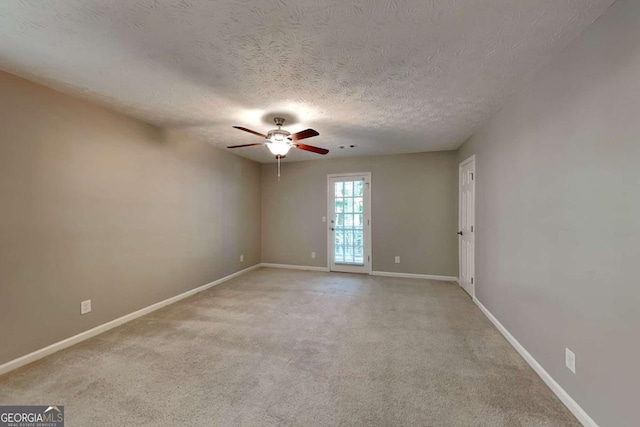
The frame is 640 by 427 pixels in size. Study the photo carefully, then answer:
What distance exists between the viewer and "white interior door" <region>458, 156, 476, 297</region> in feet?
12.3

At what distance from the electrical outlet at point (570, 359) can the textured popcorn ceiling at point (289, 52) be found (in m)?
2.00

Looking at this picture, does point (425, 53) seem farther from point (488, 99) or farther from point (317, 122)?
point (317, 122)

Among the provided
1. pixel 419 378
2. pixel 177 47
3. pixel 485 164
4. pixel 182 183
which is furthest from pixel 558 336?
pixel 182 183

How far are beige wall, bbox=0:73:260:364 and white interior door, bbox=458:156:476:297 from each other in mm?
4102

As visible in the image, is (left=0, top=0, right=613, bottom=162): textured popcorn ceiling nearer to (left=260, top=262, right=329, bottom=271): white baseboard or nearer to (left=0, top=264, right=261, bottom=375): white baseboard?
(left=0, top=264, right=261, bottom=375): white baseboard

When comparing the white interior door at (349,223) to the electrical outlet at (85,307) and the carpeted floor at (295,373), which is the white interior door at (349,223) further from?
the electrical outlet at (85,307)

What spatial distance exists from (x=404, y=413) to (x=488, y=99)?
2774mm

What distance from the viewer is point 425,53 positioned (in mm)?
1795

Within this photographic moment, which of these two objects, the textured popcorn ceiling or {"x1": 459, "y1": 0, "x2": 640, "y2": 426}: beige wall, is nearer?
{"x1": 459, "y1": 0, "x2": 640, "y2": 426}: beige wall

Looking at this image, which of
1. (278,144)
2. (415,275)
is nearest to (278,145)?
(278,144)

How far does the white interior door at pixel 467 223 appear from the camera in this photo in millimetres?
3752

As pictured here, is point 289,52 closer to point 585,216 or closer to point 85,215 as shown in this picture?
point 585,216

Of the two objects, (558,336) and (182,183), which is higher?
(182,183)

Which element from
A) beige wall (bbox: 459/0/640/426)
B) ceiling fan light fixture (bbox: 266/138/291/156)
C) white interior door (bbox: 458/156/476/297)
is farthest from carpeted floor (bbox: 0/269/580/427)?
ceiling fan light fixture (bbox: 266/138/291/156)
